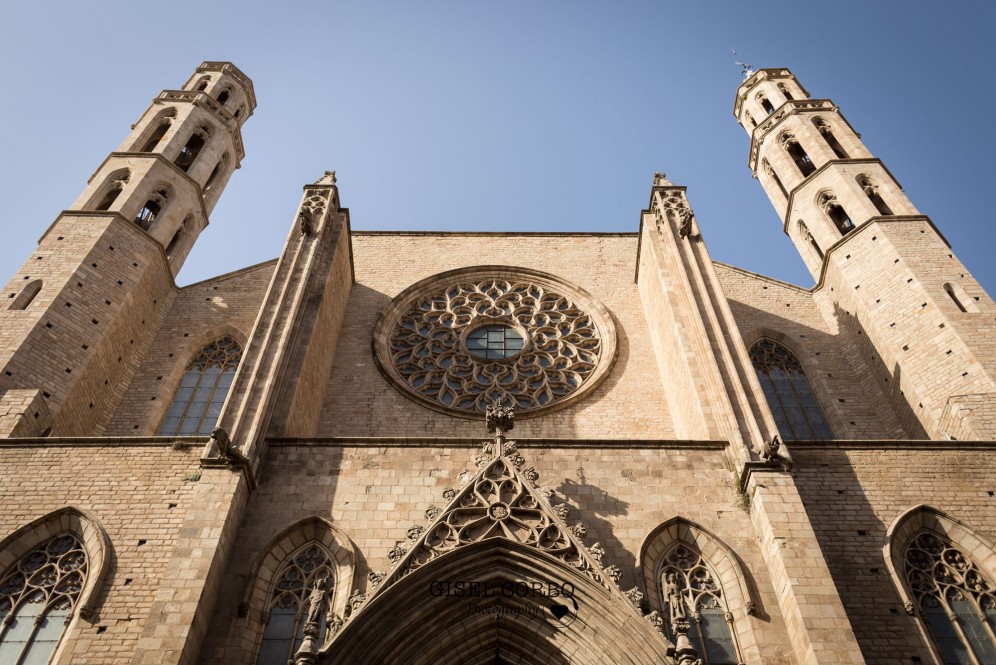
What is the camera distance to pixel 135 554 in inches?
336

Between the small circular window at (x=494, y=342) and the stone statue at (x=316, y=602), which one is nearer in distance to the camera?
the stone statue at (x=316, y=602)

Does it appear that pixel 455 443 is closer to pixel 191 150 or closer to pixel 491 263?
pixel 491 263

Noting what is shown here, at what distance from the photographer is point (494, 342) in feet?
48.8

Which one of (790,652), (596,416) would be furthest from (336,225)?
(790,652)

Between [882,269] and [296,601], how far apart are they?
1161 cm

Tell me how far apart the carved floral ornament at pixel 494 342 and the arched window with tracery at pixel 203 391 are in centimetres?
281

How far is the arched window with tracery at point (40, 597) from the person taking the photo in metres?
8.00

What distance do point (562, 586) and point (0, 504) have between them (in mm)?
6720

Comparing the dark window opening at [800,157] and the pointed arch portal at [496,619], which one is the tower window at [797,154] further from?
the pointed arch portal at [496,619]

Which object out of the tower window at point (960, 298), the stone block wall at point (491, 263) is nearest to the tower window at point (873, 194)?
the tower window at point (960, 298)

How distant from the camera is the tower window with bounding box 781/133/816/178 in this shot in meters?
18.7

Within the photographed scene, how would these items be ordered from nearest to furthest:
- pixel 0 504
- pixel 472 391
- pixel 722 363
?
1. pixel 0 504
2. pixel 722 363
3. pixel 472 391

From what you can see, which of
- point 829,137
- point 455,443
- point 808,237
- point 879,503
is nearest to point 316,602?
point 455,443

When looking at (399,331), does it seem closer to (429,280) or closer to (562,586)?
(429,280)
